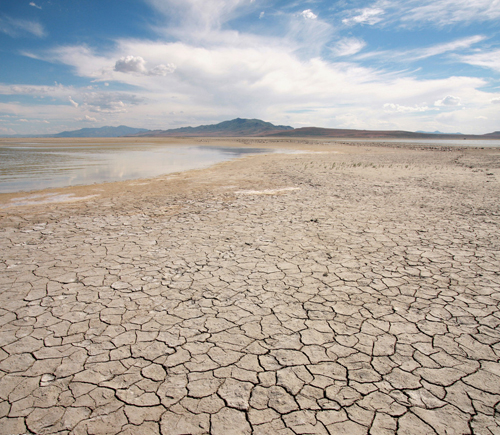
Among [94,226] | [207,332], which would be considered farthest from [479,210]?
[94,226]

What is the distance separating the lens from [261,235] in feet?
17.5

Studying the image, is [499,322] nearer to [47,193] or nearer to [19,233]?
[19,233]

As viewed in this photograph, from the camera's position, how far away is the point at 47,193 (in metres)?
9.38

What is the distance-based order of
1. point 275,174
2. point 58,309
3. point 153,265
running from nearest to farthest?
point 58,309 → point 153,265 → point 275,174

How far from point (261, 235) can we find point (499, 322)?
3.48 metres

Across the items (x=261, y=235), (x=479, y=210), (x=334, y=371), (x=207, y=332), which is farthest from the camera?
(x=479, y=210)

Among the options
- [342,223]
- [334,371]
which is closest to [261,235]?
[342,223]

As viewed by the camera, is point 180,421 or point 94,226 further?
point 94,226

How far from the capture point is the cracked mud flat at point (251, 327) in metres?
1.94

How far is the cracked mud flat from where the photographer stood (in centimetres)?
194

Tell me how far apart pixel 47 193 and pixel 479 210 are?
1275 cm

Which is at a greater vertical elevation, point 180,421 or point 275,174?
point 275,174

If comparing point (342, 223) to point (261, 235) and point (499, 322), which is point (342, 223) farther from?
point (499, 322)

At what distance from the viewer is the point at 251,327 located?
9.25ft
